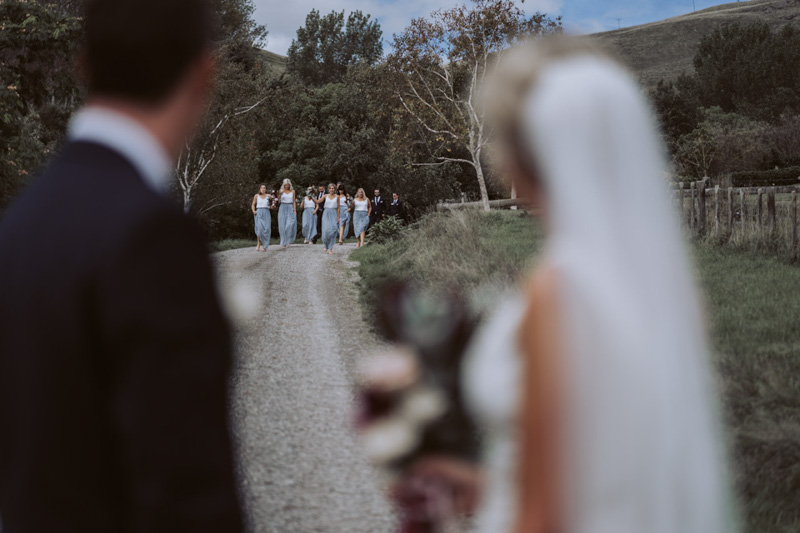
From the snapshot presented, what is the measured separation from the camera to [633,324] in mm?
1214

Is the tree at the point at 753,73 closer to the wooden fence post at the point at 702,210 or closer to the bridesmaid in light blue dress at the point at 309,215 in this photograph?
the bridesmaid in light blue dress at the point at 309,215

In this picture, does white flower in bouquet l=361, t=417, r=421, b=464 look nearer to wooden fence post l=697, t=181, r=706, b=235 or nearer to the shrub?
wooden fence post l=697, t=181, r=706, b=235

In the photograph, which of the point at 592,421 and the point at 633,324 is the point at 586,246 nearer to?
the point at 633,324

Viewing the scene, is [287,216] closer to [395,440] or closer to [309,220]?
[309,220]

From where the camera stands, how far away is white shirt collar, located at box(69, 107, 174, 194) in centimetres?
122

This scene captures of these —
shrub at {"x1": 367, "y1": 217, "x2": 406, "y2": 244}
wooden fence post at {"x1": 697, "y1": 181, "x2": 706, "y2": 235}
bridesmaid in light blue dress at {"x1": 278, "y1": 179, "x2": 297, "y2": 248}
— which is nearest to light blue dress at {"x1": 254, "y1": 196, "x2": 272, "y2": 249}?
bridesmaid in light blue dress at {"x1": 278, "y1": 179, "x2": 297, "y2": 248}

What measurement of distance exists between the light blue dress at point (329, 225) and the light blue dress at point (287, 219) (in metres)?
0.85

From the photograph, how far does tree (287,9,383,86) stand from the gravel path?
67950 mm

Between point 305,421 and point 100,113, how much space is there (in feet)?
16.1

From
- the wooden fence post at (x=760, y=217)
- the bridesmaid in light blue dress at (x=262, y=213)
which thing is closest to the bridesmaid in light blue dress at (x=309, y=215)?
the bridesmaid in light blue dress at (x=262, y=213)

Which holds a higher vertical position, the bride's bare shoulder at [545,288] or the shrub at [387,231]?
the bride's bare shoulder at [545,288]

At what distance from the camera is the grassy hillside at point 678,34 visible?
415 ft

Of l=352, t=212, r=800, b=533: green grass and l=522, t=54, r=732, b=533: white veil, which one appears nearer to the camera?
l=522, t=54, r=732, b=533: white veil

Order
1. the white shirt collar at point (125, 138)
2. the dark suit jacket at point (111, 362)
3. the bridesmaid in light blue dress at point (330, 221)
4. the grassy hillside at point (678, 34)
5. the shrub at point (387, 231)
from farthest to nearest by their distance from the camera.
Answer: the grassy hillside at point (678, 34) → the bridesmaid in light blue dress at point (330, 221) → the shrub at point (387, 231) → the white shirt collar at point (125, 138) → the dark suit jacket at point (111, 362)
